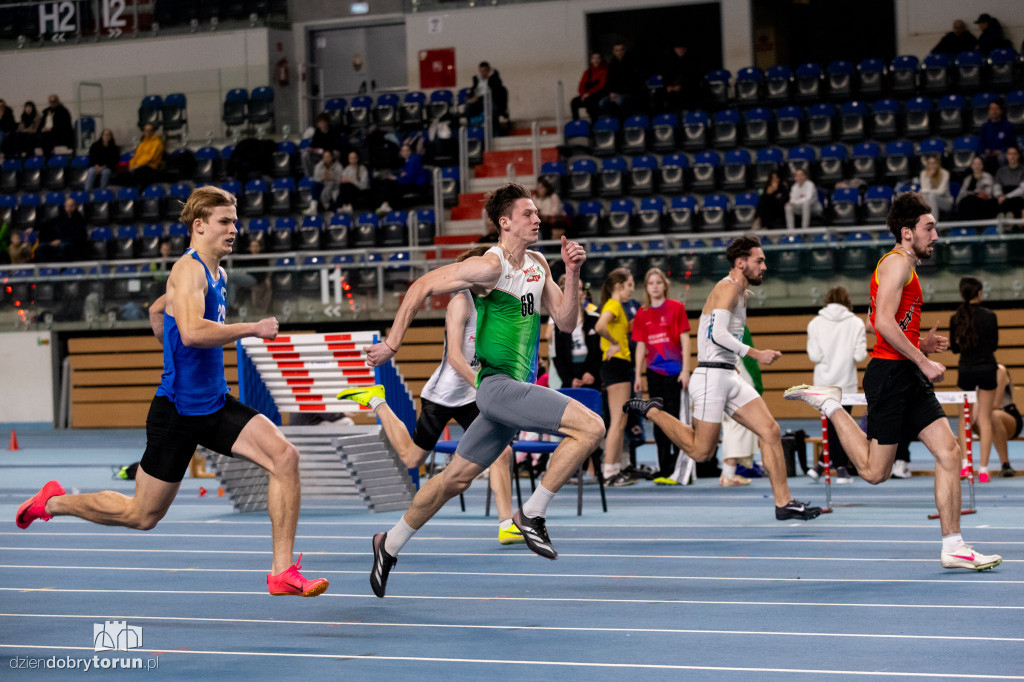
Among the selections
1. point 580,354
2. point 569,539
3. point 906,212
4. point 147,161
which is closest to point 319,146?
point 147,161

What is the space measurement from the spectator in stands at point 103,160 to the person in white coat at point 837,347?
56.1ft

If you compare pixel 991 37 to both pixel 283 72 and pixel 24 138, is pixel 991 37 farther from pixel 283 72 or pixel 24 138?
pixel 24 138

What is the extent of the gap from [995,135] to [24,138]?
61.8 feet

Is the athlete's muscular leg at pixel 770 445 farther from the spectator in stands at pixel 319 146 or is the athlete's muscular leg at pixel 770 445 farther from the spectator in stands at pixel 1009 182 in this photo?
the spectator in stands at pixel 319 146

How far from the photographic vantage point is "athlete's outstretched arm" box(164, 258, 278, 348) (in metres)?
5.95

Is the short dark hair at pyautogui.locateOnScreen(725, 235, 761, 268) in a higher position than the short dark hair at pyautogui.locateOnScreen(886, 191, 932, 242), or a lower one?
lower

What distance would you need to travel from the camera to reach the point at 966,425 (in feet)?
36.5

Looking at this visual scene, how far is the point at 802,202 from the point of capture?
18.7 m

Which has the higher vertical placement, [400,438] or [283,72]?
[283,72]

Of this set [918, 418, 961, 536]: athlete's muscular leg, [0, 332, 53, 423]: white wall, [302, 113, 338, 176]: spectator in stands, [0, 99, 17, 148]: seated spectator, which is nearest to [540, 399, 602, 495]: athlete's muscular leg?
[918, 418, 961, 536]: athlete's muscular leg

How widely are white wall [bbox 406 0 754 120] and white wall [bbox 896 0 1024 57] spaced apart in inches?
164

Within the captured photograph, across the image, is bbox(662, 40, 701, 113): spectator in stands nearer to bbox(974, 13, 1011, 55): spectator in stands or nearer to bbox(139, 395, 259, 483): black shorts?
bbox(974, 13, 1011, 55): spectator in stands

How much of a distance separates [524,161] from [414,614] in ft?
58.8

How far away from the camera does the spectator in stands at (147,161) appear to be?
25.8 meters
